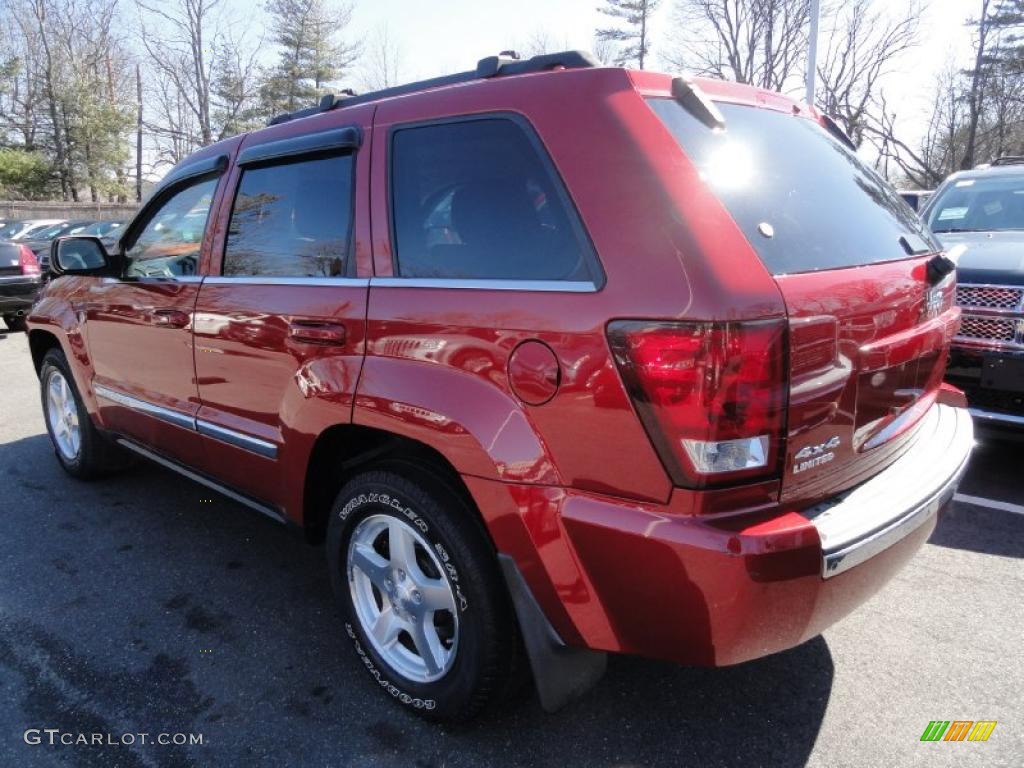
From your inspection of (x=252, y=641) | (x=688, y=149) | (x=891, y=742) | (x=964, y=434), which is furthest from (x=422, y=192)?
(x=891, y=742)

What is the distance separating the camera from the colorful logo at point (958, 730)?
220cm

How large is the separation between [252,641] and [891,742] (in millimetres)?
2287

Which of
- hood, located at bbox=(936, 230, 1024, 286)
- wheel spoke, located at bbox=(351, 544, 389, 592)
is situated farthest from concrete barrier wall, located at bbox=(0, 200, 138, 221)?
wheel spoke, located at bbox=(351, 544, 389, 592)

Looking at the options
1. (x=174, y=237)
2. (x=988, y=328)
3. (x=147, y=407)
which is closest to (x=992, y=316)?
(x=988, y=328)

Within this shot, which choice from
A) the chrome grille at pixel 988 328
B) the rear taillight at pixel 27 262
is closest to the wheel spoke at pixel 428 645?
the chrome grille at pixel 988 328

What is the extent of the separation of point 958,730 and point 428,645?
170cm

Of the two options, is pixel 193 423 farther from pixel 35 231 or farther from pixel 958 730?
pixel 35 231

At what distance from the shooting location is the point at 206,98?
3512cm

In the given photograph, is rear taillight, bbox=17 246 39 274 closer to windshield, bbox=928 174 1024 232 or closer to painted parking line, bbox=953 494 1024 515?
windshield, bbox=928 174 1024 232

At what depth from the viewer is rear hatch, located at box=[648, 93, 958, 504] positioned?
1762 mm

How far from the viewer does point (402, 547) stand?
2322mm

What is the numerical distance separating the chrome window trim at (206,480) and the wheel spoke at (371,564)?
0.48 meters

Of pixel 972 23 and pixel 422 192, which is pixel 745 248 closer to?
pixel 422 192

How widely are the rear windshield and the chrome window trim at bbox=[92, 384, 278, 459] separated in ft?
6.12
